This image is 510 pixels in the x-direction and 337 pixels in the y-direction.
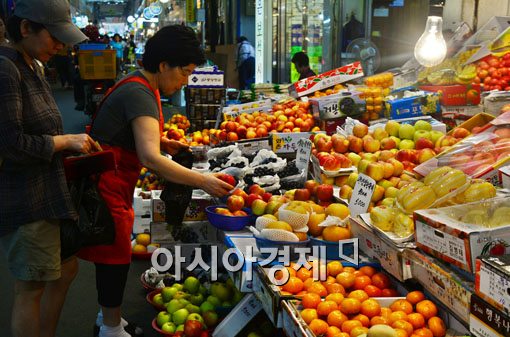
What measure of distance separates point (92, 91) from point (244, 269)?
11412 millimetres

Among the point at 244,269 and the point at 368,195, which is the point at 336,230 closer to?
the point at 368,195

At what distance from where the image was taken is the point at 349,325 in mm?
2348

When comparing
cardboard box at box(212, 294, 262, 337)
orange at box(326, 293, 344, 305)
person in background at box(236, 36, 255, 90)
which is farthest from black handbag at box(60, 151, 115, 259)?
person in background at box(236, 36, 255, 90)

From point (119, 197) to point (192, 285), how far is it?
3.10 feet

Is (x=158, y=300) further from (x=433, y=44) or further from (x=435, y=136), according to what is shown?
(x=433, y=44)

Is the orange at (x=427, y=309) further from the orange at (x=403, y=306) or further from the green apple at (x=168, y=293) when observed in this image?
the green apple at (x=168, y=293)

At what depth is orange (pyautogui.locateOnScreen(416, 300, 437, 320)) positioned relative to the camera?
235cm

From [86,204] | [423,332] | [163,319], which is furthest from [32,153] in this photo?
[423,332]

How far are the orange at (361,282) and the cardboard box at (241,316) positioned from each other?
0.61 metres

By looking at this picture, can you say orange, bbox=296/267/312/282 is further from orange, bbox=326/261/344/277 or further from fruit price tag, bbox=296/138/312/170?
fruit price tag, bbox=296/138/312/170

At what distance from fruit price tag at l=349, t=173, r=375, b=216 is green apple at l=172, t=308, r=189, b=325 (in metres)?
1.22

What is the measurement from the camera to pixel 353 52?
30.4 ft

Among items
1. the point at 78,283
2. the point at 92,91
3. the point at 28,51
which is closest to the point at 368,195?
the point at 28,51

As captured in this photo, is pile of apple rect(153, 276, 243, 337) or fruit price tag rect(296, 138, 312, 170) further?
fruit price tag rect(296, 138, 312, 170)
